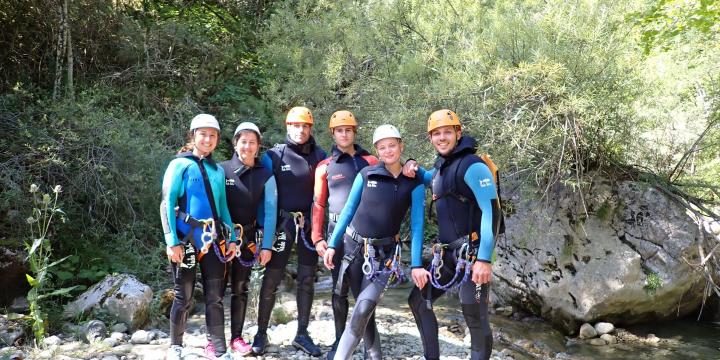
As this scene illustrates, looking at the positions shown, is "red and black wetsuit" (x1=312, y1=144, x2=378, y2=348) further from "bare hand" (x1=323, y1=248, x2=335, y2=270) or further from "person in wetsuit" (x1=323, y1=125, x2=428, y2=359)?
"person in wetsuit" (x1=323, y1=125, x2=428, y2=359)

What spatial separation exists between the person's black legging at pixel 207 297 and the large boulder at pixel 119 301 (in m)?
1.47

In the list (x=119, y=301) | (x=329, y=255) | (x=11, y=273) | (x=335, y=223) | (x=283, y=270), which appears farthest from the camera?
(x=11, y=273)

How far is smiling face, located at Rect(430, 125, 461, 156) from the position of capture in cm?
424

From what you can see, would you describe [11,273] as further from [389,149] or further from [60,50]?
[389,149]

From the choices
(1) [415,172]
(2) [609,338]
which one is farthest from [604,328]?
(1) [415,172]

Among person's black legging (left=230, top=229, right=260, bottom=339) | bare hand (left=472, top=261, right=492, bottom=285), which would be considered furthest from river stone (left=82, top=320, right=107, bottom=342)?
bare hand (left=472, top=261, right=492, bottom=285)

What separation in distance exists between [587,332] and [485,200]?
4.21 m

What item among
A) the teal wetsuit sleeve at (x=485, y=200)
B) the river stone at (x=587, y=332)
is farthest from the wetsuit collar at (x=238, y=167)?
the river stone at (x=587, y=332)

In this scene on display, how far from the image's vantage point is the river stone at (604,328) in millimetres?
7191

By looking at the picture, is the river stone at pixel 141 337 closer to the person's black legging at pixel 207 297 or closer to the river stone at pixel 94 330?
the river stone at pixel 94 330

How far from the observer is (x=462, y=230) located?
414 centimetres

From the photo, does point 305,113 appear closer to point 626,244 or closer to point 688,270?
point 626,244

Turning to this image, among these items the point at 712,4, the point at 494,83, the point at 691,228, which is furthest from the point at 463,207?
the point at 712,4

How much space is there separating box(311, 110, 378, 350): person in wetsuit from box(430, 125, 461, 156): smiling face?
0.74 m
